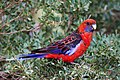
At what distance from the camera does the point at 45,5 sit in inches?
147

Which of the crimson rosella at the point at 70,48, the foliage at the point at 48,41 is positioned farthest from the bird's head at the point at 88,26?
the foliage at the point at 48,41

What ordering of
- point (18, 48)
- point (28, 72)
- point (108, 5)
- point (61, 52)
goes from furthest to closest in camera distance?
point (108, 5), point (18, 48), point (61, 52), point (28, 72)

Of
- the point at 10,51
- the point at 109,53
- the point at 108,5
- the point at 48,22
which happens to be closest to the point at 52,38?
the point at 48,22

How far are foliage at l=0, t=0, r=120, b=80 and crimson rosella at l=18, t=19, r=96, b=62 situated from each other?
6cm

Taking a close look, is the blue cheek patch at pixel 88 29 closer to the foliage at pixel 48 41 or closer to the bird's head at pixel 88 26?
the bird's head at pixel 88 26

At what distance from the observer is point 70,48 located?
11.0 feet

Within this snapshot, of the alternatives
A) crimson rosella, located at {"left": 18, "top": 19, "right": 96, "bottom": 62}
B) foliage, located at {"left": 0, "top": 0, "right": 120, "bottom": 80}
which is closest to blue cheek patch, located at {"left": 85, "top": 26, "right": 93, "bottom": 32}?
crimson rosella, located at {"left": 18, "top": 19, "right": 96, "bottom": 62}

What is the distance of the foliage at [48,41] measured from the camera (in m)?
3.22

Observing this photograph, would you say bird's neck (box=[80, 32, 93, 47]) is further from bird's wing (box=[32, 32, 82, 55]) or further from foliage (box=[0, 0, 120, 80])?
foliage (box=[0, 0, 120, 80])

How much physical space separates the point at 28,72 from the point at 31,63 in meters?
0.25

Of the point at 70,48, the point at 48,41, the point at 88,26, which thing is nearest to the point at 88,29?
the point at 88,26

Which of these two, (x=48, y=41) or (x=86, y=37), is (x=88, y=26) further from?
(x=48, y=41)

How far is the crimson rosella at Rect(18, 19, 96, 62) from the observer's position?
3.25 m

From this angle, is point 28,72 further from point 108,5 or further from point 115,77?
point 108,5
